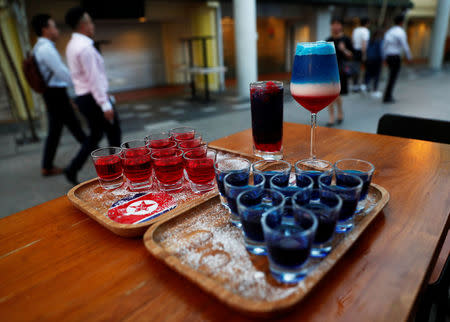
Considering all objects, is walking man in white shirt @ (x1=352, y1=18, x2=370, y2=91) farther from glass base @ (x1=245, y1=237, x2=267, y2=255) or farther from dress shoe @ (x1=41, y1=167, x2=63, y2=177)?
glass base @ (x1=245, y1=237, x2=267, y2=255)

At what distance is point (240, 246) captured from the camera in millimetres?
642

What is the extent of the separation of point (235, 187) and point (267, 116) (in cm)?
46

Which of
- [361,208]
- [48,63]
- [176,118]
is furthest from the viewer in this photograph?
[176,118]

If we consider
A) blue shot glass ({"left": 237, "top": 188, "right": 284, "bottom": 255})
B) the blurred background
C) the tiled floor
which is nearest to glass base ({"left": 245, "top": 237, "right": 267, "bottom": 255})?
blue shot glass ({"left": 237, "top": 188, "right": 284, "bottom": 255})

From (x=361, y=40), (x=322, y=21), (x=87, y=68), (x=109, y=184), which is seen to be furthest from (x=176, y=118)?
(x=322, y=21)

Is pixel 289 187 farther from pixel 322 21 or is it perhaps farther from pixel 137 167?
pixel 322 21

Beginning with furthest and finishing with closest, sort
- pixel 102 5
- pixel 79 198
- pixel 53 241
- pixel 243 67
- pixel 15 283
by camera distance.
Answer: pixel 102 5
pixel 243 67
pixel 79 198
pixel 53 241
pixel 15 283

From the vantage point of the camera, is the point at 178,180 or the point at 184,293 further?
the point at 178,180

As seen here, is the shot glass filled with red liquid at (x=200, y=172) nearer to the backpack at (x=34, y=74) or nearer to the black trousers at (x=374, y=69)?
the backpack at (x=34, y=74)

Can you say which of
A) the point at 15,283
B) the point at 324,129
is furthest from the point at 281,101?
the point at 15,283

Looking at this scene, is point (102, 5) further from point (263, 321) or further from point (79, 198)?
point (263, 321)

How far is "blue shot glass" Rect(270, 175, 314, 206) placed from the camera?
0.64 meters

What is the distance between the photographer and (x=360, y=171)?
79 cm

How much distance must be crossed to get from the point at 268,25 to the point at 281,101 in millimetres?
11366
